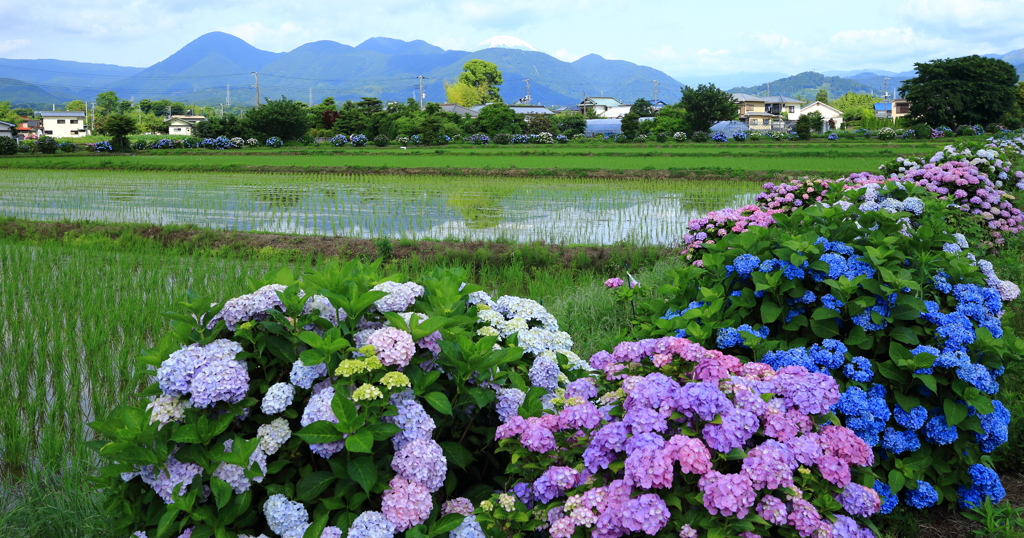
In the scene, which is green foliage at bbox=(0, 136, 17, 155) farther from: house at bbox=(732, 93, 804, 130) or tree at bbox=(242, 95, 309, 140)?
house at bbox=(732, 93, 804, 130)

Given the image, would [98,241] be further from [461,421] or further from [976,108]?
[976,108]

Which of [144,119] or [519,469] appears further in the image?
[144,119]

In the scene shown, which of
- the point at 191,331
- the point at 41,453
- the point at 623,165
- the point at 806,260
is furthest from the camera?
the point at 623,165

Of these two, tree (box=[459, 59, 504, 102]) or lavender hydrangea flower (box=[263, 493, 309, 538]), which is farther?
tree (box=[459, 59, 504, 102])

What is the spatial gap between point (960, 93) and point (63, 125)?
9766 cm

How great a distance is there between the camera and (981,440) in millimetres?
2523

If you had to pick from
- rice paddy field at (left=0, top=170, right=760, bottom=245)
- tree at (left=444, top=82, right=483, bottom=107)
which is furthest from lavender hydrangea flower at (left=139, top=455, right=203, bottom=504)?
tree at (left=444, top=82, right=483, bottom=107)

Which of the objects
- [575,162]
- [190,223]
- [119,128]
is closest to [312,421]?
[190,223]

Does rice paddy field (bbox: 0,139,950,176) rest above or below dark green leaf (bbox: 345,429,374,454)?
above

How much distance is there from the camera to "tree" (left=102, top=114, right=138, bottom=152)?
101 feet

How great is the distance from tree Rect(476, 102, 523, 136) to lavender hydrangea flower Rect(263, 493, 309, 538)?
4182 cm

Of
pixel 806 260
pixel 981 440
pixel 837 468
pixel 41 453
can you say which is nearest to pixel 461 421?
pixel 837 468

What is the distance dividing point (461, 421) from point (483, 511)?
38 centimetres

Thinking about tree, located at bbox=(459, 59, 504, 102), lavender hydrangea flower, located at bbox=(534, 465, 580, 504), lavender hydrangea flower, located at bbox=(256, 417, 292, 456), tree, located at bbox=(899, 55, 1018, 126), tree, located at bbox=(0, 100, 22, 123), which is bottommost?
lavender hydrangea flower, located at bbox=(534, 465, 580, 504)
